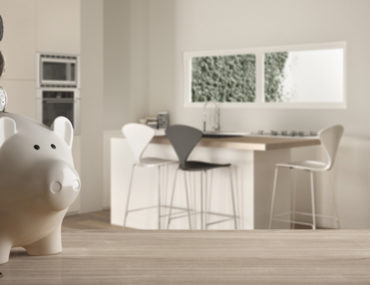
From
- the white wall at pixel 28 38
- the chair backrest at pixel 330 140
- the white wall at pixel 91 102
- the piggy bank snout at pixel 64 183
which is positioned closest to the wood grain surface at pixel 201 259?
the piggy bank snout at pixel 64 183

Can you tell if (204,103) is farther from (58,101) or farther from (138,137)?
(138,137)

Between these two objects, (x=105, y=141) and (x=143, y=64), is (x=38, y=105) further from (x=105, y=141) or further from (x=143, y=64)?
(x=143, y=64)

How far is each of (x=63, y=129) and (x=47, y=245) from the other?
0.20m

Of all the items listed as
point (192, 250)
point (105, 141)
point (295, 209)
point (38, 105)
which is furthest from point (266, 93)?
point (192, 250)

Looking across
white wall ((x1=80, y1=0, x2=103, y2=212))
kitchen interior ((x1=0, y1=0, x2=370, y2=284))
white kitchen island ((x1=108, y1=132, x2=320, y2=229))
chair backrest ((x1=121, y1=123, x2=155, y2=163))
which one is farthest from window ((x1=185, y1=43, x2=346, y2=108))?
chair backrest ((x1=121, y1=123, x2=155, y2=163))

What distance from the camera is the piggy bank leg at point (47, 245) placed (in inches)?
40.2

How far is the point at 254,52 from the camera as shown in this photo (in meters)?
6.89

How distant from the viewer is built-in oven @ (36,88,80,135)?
249 inches

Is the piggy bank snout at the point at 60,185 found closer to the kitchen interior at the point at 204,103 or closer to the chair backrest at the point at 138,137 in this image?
the kitchen interior at the point at 204,103

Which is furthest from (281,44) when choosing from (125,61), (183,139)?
(183,139)

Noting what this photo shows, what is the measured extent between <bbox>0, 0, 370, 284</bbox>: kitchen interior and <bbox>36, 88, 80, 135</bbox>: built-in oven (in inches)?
0.6

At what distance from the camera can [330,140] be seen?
5203mm

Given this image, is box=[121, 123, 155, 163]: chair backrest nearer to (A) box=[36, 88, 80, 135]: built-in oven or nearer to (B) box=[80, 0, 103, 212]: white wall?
(A) box=[36, 88, 80, 135]: built-in oven

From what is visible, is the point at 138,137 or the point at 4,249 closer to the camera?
the point at 4,249
